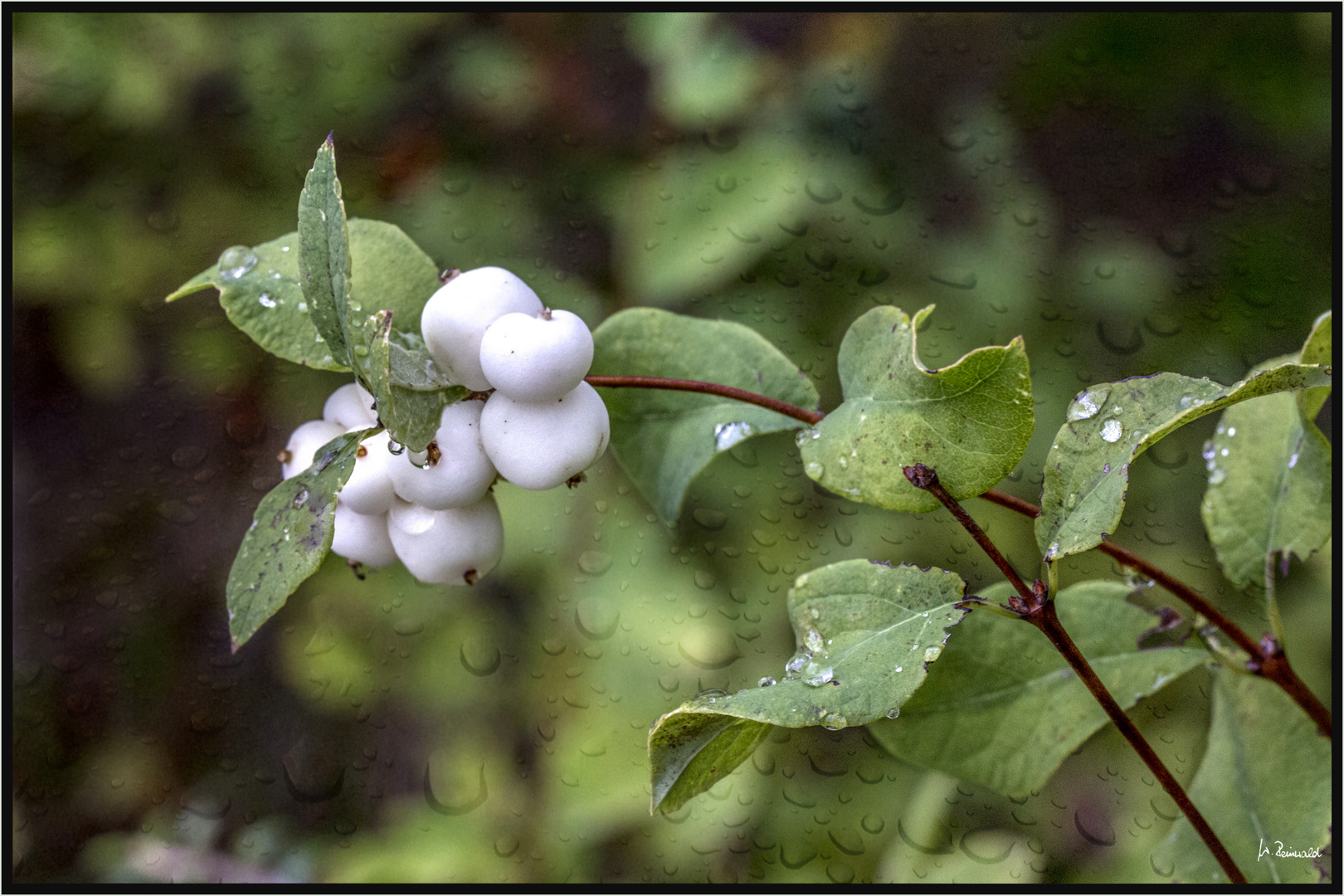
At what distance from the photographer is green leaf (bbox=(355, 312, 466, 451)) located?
0.44m

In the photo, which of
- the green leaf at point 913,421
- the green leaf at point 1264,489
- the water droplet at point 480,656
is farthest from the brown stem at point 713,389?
the water droplet at point 480,656

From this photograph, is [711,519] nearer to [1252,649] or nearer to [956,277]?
[956,277]

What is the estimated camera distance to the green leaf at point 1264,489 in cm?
70

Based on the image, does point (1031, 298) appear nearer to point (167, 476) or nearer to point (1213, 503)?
point (1213, 503)

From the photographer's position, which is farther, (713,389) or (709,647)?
(709,647)

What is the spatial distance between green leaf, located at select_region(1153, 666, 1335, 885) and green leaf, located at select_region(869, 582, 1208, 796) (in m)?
0.09

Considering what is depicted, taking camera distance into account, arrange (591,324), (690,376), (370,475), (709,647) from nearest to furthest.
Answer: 1. (370,475)
2. (690,376)
3. (709,647)
4. (591,324)

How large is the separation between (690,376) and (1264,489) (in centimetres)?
49

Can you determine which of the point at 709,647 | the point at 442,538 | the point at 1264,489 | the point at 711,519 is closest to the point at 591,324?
the point at 711,519

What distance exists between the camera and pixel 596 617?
1167 mm

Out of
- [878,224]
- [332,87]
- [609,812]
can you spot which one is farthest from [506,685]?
[332,87]

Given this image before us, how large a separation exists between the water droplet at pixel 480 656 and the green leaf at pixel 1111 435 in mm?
842

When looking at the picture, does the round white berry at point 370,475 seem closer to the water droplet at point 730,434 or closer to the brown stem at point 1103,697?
the water droplet at point 730,434

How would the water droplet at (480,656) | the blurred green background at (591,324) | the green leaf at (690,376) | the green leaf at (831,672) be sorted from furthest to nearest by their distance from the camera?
the water droplet at (480,656) → the blurred green background at (591,324) → the green leaf at (690,376) → the green leaf at (831,672)
